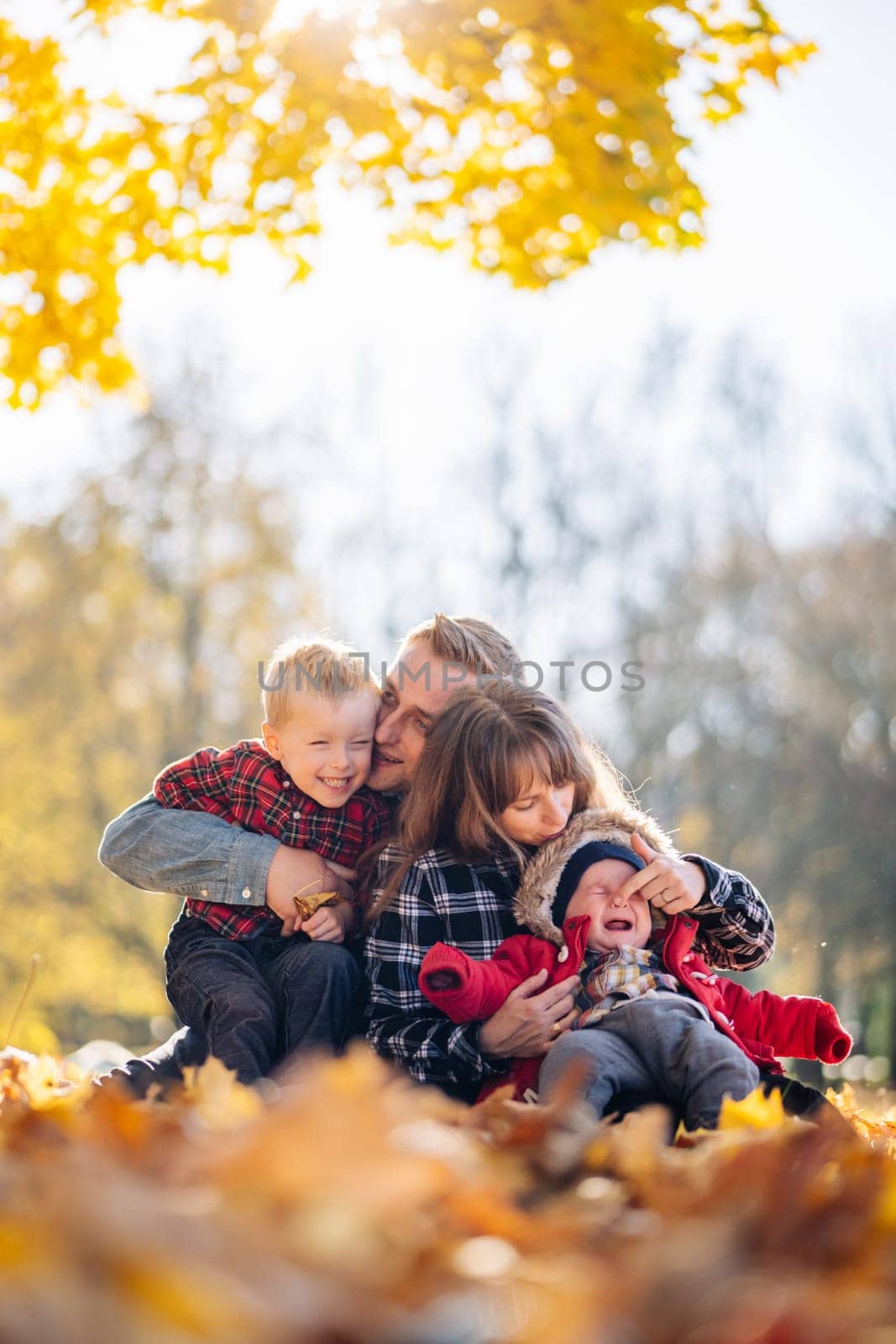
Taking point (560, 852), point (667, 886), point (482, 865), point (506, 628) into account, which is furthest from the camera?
point (506, 628)

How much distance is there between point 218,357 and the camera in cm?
1474

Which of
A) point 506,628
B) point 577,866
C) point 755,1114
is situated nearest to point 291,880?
point 577,866

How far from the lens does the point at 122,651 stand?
14.6 meters

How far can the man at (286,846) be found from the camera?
2648mm

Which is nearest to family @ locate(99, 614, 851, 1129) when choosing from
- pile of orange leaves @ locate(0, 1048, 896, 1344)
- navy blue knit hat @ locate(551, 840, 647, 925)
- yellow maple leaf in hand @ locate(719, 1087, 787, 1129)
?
navy blue knit hat @ locate(551, 840, 647, 925)

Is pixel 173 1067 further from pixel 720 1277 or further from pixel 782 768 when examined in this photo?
pixel 782 768

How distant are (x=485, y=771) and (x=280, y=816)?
2.14 ft

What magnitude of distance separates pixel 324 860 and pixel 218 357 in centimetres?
1282

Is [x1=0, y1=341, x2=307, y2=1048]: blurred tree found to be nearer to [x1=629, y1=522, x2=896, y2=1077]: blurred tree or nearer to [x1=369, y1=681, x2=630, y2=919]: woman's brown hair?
[x1=629, y1=522, x2=896, y2=1077]: blurred tree

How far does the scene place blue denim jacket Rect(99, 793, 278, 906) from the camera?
2.80 meters

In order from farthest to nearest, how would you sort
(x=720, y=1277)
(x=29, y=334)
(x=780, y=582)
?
1. (x=780, y=582)
2. (x=29, y=334)
3. (x=720, y=1277)

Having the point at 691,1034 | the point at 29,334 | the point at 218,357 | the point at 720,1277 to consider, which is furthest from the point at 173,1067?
the point at 218,357

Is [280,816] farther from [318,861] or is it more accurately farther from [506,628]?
[506,628]

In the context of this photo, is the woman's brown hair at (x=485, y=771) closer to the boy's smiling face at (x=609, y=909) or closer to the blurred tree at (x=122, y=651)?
the boy's smiling face at (x=609, y=909)
